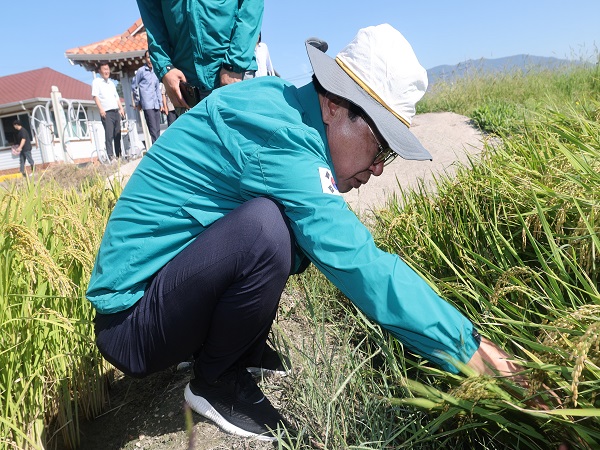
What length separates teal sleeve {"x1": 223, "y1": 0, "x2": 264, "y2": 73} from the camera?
2.50 m

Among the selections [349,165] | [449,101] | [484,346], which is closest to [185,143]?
[349,165]

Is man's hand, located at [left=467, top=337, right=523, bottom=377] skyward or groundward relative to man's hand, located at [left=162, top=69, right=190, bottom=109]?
groundward

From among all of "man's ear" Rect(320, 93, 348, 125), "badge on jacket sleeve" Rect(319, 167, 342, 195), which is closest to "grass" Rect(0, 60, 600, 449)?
"badge on jacket sleeve" Rect(319, 167, 342, 195)

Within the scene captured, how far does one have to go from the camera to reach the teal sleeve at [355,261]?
1171mm

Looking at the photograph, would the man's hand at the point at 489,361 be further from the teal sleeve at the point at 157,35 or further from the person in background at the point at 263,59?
the person in background at the point at 263,59

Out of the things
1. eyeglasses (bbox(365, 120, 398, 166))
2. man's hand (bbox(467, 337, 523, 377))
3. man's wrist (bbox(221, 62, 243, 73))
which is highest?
man's wrist (bbox(221, 62, 243, 73))

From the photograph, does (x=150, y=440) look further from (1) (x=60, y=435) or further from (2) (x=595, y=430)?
(2) (x=595, y=430)

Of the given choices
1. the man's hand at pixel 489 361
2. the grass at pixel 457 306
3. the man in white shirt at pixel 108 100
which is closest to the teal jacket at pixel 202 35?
the grass at pixel 457 306

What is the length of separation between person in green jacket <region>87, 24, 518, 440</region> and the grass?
16cm

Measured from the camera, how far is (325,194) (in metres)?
1.26

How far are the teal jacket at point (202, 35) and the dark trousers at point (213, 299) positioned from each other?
126 cm

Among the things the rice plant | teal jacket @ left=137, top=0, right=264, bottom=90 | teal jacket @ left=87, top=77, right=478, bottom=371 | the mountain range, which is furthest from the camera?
the mountain range

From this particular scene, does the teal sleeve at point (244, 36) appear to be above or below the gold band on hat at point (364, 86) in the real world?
above

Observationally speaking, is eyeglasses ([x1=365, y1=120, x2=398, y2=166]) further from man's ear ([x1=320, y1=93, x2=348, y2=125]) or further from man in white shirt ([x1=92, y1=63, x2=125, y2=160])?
man in white shirt ([x1=92, y1=63, x2=125, y2=160])
